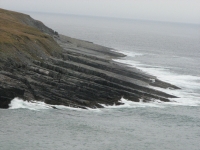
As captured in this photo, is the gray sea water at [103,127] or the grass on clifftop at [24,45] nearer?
the gray sea water at [103,127]

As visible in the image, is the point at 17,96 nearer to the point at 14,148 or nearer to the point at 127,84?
the point at 14,148

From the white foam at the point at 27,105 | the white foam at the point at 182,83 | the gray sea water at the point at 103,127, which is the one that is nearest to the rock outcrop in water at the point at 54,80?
the white foam at the point at 27,105

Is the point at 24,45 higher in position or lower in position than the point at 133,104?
higher

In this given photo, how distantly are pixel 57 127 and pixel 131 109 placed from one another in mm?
14846

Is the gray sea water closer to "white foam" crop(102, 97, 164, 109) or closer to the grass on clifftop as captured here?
"white foam" crop(102, 97, 164, 109)

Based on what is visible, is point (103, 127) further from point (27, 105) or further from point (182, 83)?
point (182, 83)

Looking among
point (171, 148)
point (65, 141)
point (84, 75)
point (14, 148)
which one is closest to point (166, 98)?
point (84, 75)

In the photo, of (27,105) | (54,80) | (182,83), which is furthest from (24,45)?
(182,83)

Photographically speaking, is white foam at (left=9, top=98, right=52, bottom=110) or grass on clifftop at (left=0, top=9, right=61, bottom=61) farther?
grass on clifftop at (left=0, top=9, right=61, bottom=61)

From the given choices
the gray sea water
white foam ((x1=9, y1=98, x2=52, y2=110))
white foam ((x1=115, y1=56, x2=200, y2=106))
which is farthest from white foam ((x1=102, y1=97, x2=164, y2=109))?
white foam ((x1=9, y1=98, x2=52, y2=110))

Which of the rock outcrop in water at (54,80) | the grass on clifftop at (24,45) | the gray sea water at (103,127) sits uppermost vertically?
the grass on clifftop at (24,45)

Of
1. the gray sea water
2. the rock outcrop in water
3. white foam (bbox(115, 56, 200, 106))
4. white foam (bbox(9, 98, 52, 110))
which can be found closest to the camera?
the gray sea water

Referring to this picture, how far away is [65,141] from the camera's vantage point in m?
45.7

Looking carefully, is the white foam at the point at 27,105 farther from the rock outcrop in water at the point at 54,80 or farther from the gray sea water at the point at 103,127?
the rock outcrop in water at the point at 54,80
